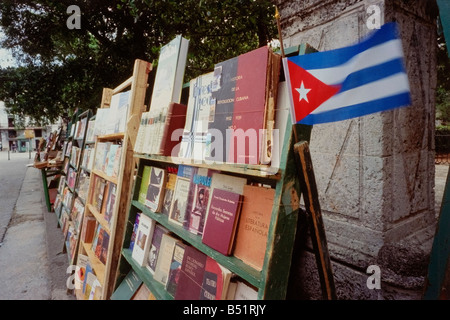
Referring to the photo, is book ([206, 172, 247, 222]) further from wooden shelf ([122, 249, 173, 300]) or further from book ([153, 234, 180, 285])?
wooden shelf ([122, 249, 173, 300])

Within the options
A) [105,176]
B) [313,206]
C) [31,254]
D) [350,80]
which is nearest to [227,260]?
[313,206]

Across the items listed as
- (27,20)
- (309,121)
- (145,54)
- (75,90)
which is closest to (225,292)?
(309,121)

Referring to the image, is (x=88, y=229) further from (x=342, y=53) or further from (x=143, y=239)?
(x=342, y=53)

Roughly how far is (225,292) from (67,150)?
514 centimetres

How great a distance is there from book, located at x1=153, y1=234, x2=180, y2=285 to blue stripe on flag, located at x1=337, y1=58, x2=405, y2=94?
4.02 feet

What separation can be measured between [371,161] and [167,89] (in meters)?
1.51

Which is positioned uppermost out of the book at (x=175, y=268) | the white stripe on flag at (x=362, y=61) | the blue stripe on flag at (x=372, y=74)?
the white stripe on flag at (x=362, y=61)

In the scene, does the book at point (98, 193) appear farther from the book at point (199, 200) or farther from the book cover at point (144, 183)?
the book at point (199, 200)

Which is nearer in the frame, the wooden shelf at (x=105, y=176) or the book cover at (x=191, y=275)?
the book cover at (x=191, y=275)

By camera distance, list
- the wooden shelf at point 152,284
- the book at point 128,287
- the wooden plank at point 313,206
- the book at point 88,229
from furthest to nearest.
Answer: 1. the book at point 88,229
2. the book at point 128,287
3. the wooden shelf at point 152,284
4. the wooden plank at point 313,206

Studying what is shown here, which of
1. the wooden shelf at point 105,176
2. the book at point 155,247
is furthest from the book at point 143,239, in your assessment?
the wooden shelf at point 105,176

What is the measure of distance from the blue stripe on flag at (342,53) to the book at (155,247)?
4.28 ft

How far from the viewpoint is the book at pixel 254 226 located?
3.44ft

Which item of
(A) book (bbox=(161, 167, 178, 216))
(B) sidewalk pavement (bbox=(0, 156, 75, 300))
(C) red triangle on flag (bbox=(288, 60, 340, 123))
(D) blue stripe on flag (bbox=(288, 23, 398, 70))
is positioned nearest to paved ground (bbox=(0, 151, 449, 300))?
(B) sidewalk pavement (bbox=(0, 156, 75, 300))
